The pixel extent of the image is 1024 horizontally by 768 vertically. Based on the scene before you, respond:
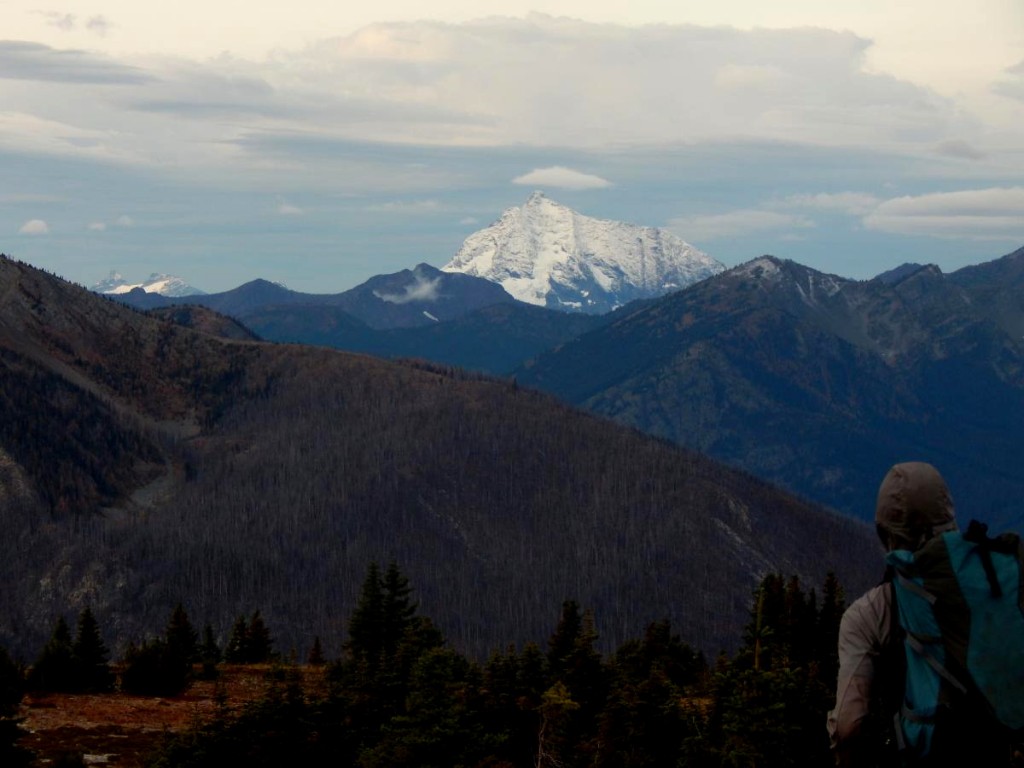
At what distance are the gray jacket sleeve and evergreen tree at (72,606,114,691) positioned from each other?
67.9m

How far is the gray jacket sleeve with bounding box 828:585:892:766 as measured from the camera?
1373 centimetres

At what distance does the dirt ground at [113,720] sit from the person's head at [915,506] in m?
36.3

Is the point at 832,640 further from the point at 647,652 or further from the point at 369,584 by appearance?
the point at 369,584

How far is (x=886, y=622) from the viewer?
14156 mm

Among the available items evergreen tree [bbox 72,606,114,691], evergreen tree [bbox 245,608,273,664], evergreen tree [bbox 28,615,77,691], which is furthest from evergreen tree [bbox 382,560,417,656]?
evergreen tree [bbox 28,615,77,691]

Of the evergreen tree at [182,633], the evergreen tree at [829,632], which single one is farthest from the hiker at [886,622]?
the evergreen tree at [182,633]

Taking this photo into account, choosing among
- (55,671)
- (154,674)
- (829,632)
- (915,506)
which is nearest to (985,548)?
(915,506)

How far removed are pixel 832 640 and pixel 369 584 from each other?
35068 mm

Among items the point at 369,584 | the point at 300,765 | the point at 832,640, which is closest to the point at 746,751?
the point at 300,765

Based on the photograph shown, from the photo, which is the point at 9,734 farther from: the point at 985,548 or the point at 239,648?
the point at 239,648

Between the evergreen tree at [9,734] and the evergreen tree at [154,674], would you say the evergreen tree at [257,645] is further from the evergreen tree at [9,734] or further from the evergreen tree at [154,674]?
the evergreen tree at [9,734]

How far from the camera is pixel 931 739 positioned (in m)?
13.5

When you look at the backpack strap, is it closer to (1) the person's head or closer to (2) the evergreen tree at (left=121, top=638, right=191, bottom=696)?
(1) the person's head

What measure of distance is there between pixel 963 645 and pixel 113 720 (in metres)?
58.9
